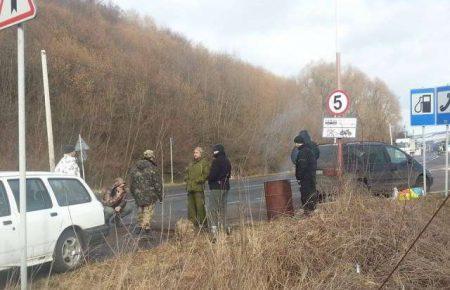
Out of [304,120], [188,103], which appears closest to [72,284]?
[304,120]

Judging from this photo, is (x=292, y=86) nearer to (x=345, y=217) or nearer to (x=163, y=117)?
(x=163, y=117)

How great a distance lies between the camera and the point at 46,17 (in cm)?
4212

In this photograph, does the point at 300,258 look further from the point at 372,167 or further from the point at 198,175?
the point at 372,167

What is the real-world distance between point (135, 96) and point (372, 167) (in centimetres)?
2804

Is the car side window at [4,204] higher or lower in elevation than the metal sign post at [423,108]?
lower

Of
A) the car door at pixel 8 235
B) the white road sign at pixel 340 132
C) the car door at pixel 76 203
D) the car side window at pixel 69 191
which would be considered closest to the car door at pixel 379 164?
the white road sign at pixel 340 132

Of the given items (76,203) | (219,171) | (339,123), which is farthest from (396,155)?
(76,203)

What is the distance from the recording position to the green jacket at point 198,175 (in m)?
10.8

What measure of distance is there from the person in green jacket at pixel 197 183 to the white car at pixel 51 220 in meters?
2.32

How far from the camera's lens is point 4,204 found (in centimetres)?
702

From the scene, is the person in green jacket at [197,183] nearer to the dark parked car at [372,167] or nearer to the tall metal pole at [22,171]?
the dark parked car at [372,167]

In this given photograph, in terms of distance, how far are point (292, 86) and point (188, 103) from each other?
20.7 meters

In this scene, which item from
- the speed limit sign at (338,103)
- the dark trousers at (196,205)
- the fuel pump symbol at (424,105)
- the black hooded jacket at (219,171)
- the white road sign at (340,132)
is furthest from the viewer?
the fuel pump symbol at (424,105)

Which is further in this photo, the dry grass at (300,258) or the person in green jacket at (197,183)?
the person in green jacket at (197,183)
